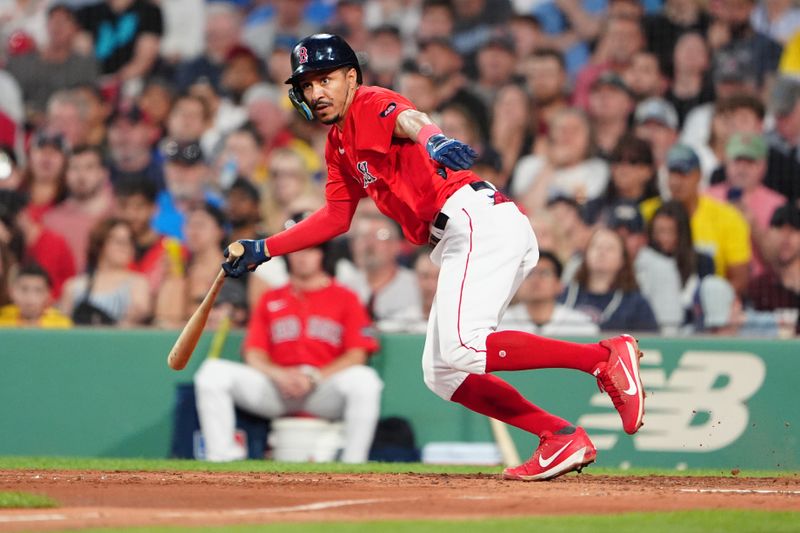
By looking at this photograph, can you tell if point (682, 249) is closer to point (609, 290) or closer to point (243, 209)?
point (609, 290)

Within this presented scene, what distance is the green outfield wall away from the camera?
300 inches

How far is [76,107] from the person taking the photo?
417 inches

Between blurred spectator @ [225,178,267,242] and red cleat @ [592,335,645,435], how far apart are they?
4.50 meters

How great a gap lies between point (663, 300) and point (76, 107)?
17.9 ft

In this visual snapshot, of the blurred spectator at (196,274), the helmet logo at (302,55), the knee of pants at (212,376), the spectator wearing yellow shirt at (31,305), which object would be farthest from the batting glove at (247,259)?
the spectator wearing yellow shirt at (31,305)

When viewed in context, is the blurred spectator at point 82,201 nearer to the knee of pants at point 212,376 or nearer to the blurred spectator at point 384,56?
the knee of pants at point 212,376

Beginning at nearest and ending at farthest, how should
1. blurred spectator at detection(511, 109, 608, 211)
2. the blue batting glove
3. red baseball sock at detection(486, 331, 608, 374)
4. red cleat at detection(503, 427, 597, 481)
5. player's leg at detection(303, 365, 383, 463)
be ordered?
the blue batting glove < red baseball sock at detection(486, 331, 608, 374) < red cleat at detection(503, 427, 597, 481) < player's leg at detection(303, 365, 383, 463) < blurred spectator at detection(511, 109, 608, 211)

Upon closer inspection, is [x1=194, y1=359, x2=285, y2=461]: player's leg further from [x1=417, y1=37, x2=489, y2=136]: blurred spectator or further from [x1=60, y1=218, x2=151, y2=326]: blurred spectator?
[x1=417, y1=37, x2=489, y2=136]: blurred spectator

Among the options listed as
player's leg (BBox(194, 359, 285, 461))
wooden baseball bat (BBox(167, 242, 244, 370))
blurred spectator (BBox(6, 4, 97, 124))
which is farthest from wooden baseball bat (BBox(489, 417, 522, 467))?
blurred spectator (BBox(6, 4, 97, 124))

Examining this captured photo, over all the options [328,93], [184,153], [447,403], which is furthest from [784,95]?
[328,93]

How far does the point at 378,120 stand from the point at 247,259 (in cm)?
105

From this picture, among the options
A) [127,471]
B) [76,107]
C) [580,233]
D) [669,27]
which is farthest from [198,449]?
[669,27]

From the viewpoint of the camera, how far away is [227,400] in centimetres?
783

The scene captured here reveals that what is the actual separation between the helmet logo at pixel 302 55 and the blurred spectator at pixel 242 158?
15.3ft
